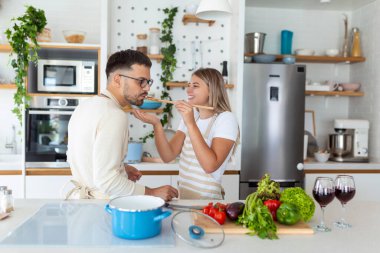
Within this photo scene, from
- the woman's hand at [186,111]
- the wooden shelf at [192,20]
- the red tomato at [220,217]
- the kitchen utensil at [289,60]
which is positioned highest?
the wooden shelf at [192,20]

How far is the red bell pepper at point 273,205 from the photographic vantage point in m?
1.53

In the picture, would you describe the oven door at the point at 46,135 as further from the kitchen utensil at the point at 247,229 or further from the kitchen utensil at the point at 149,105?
the kitchen utensil at the point at 247,229

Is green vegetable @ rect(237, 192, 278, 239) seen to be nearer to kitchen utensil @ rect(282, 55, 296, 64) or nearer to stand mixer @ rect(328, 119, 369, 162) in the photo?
kitchen utensil @ rect(282, 55, 296, 64)

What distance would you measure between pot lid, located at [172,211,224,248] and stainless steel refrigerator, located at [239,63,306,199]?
7.47 feet

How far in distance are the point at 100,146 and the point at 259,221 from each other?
724 millimetres

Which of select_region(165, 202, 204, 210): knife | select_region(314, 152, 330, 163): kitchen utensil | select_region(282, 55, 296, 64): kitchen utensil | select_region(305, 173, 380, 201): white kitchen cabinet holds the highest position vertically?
select_region(282, 55, 296, 64): kitchen utensil

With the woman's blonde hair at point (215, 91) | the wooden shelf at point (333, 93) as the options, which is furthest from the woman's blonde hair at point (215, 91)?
the wooden shelf at point (333, 93)

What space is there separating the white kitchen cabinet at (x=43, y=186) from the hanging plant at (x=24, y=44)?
0.63m

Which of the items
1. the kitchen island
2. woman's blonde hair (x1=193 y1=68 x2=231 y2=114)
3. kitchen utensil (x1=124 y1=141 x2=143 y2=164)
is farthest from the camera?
kitchen utensil (x1=124 y1=141 x2=143 y2=164)

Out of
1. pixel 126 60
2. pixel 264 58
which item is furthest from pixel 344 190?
pixel 264 58

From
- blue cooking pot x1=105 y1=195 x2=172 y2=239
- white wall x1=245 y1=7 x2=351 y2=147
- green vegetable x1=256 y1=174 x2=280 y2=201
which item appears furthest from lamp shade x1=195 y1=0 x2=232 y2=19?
white wall x1=245 y1=7 x2=351 y2=147

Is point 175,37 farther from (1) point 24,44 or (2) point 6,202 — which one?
(2) point 6,202

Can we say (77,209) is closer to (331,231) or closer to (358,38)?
(331,231)

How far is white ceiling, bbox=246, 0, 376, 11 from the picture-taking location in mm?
4285
